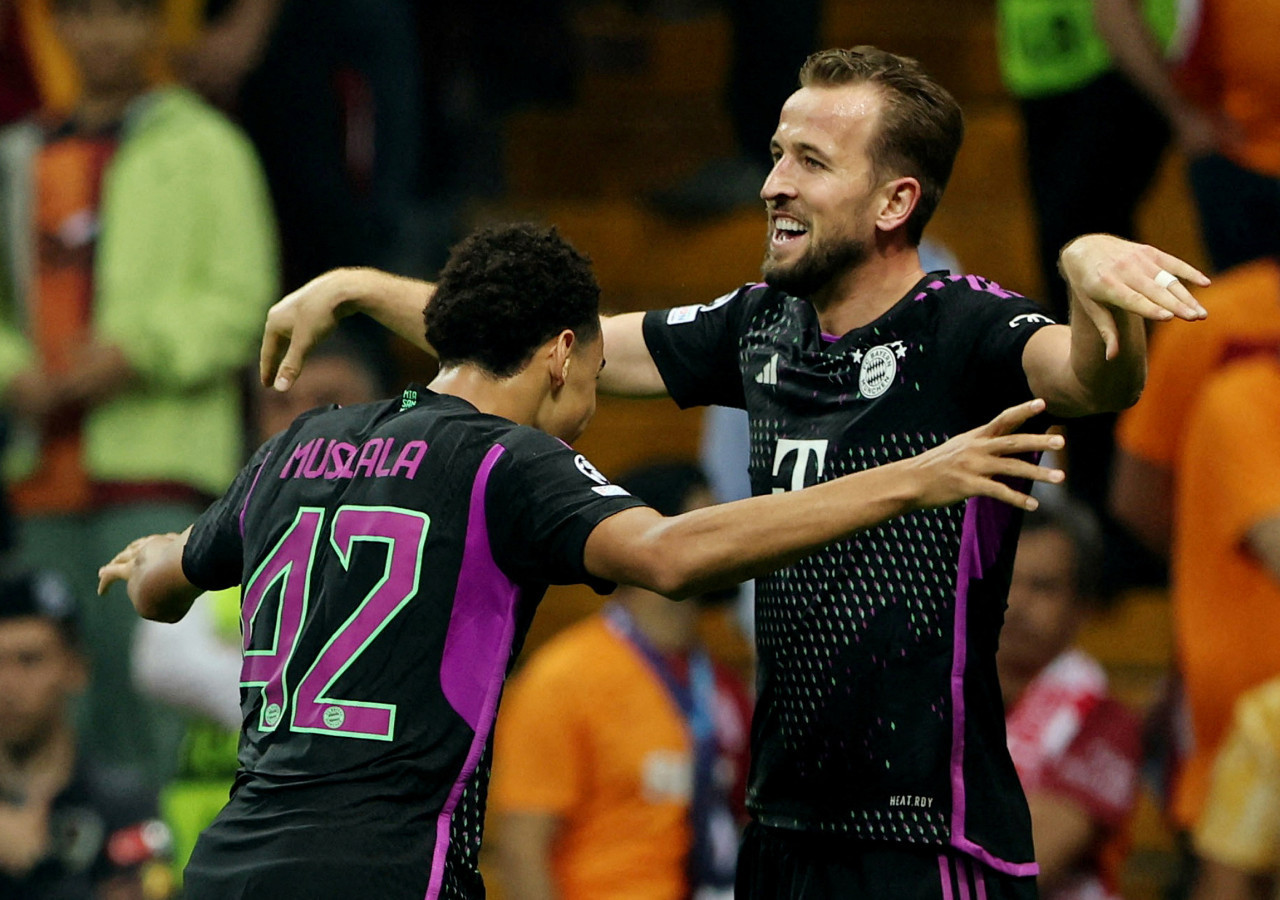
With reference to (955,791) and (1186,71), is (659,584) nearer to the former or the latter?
(955,791)

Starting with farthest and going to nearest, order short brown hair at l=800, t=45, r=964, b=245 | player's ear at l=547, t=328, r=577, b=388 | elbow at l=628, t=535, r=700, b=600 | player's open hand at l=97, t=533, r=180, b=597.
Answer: player's open hand at l=97, t=533, r=180, b=597 → short brown hair at l=800, t=45, r=964, b=245 → player's ear at l=547, t=328, r=577, b=388 → elbow at l=628, t=535, r=700, b=600

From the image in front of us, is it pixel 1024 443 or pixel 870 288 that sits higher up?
pixel 870 288

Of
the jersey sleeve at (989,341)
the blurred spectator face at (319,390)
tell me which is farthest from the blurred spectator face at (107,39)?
the jersey sleeve at (989,341)

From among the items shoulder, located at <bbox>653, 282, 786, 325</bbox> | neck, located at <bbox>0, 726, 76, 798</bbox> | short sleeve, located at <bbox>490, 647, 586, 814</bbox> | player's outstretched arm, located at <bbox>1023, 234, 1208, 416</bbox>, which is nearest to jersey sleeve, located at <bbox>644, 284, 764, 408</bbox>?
shoulder, located at <bbox>653, 282, 786, 325</bbox>

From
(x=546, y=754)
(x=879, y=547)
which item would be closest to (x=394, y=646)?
(x=879, y=547)

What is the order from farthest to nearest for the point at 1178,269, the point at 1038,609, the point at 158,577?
the point at 1038,609
the point at 158,577
the point at 1178,269

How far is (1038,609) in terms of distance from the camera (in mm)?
5902

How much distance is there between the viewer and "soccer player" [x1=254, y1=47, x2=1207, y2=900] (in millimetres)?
3598

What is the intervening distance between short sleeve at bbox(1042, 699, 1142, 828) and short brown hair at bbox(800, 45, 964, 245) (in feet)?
7.67

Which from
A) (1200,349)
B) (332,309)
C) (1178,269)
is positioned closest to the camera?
(1178,269)

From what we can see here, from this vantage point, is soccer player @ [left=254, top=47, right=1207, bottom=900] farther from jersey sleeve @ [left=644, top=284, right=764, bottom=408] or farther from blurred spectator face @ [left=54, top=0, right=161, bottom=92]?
blurred spectator face @ [left=54, top=0, right=161, bottom=92]

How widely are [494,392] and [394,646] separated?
48 cm

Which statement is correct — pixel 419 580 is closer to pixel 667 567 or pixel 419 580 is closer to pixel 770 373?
pixel 667 567

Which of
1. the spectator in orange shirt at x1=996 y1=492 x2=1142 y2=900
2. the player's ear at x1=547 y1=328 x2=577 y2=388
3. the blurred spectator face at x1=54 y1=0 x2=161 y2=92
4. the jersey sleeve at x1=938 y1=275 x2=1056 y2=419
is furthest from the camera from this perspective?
the blurred spectator face at x1=54 y1=0 x2=161 y2=92
